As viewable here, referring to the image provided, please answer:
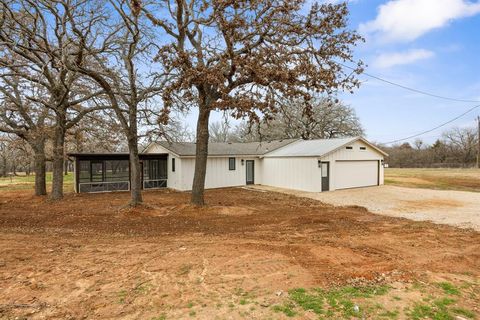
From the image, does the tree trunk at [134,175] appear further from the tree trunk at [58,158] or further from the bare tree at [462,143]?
the bare tree at [462,143]

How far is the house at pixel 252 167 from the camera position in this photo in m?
17.9

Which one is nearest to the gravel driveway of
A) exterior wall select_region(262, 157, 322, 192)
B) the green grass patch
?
exterior wall select_region(262, 157, 322, 192)

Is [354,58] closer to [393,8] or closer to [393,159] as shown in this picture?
[393,8]

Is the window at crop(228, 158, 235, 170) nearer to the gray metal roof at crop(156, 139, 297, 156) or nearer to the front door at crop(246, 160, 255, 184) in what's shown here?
the gray metal roof at crop(156, 139, 297, 156)

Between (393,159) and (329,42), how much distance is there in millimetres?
45543

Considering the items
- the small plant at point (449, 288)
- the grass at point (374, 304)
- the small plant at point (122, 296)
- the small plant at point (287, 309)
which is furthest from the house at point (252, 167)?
the small plant at point (122, 296)

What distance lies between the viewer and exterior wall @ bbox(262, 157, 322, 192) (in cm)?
1758

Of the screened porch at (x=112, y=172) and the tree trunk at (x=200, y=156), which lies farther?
the screened porch at (x=112, y=172)

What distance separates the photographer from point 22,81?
1364 cm

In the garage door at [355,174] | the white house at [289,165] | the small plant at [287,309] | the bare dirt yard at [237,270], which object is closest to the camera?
the small plant at [287,309]

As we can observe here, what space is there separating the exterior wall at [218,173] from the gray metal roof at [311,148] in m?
2.41

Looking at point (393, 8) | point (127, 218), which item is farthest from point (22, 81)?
point (393, 8)

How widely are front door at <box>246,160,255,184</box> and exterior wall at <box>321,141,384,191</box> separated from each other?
6005 mm

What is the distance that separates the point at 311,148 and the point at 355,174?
3455 mm
